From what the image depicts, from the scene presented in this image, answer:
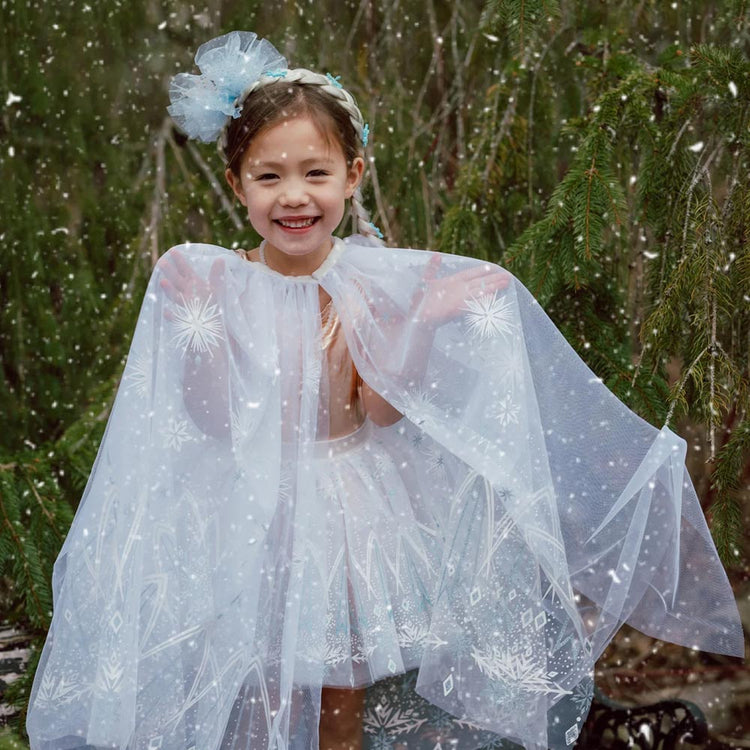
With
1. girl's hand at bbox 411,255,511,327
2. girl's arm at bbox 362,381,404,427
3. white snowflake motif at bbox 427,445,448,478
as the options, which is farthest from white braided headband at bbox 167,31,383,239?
white snowflake motif at bbox 427,445,448,478

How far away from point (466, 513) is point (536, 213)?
0.89 m

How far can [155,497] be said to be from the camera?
1.42 meters

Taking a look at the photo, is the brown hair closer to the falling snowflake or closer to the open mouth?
the open mouth

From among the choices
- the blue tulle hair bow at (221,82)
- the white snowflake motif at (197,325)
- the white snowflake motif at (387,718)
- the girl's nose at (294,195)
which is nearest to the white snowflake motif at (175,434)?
the white snowflake motif at (197,325)

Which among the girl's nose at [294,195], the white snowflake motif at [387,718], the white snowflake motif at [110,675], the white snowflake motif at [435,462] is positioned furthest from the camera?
the white snowflake motif at [387,718]

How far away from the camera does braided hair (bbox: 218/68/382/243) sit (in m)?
1.45

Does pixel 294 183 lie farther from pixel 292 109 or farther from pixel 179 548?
pixel 179 548

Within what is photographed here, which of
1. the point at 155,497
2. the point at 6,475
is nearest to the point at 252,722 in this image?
the point at 155,497

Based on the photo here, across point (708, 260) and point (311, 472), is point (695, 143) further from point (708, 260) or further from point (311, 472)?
point (311, 472)

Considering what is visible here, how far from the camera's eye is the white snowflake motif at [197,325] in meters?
1.44

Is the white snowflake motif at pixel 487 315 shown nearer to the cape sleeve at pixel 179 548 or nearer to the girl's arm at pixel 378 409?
the girl's arm at pixel 378 409

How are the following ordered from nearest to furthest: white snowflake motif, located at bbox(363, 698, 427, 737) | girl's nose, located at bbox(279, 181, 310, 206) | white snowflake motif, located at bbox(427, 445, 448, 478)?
girl's nose, located at bbox(279, 181, 310, 206) < white snowflake motif, located at bbox(427, 445, 448, 478) < white snowflake motif, located at bbox(363, 698, 427, 737)

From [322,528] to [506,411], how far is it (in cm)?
32

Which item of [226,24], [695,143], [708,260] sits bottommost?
[708,260]
